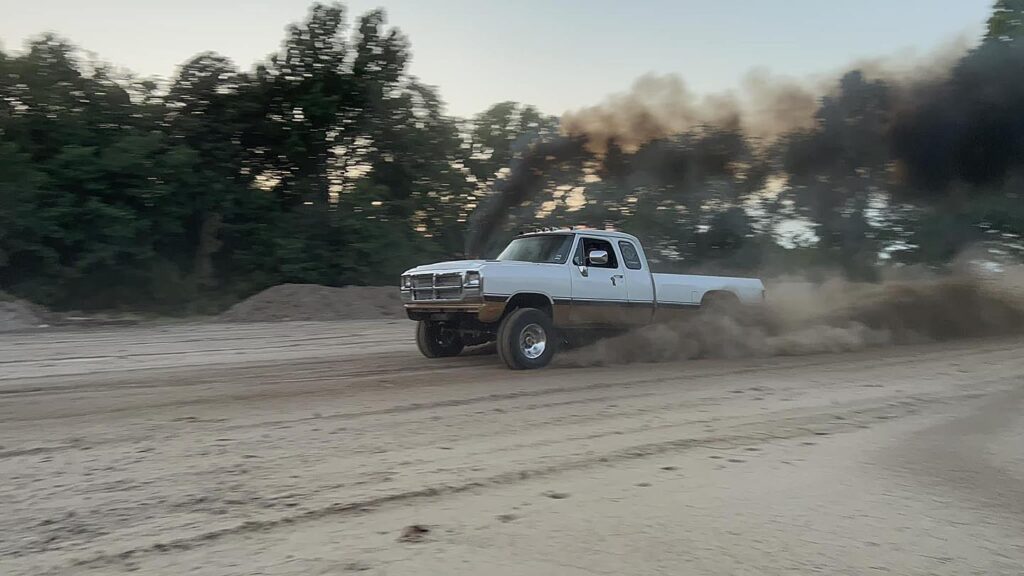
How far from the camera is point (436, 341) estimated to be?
40.9 ft

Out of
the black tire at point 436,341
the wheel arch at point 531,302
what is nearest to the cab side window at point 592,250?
the wheel arch at point 531,302

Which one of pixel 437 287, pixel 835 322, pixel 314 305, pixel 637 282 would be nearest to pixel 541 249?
pixel 637 282

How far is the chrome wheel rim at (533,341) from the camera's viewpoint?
10891 millimetres

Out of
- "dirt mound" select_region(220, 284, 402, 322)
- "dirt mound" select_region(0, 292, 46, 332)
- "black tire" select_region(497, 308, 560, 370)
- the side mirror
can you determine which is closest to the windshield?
the side mirror

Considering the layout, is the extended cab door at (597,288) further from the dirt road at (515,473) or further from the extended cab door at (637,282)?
the dirt road at (515,473)

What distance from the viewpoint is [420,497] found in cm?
495

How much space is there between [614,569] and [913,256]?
59.2 feet

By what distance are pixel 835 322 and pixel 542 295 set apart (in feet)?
21.5

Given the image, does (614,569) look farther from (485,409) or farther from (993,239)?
(993,239)

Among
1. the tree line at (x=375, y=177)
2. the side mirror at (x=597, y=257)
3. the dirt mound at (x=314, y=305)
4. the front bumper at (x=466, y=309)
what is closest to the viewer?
the front bumper at (x=466, y=309)

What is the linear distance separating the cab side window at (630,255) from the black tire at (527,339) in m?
1.79

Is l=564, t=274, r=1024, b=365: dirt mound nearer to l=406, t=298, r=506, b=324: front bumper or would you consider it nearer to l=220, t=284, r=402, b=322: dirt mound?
l=406, t=298, r=506, b=324: front bumper

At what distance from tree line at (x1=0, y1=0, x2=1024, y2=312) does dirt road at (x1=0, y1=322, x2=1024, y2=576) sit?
359 inches

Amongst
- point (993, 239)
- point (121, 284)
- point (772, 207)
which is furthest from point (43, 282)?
point (993, 239)
